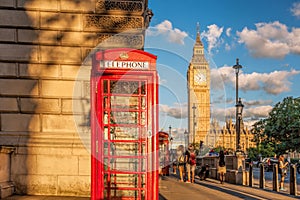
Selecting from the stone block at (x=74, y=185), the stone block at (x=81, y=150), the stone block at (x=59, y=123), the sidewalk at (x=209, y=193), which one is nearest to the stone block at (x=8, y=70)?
the stone block at (x=59, y=123)

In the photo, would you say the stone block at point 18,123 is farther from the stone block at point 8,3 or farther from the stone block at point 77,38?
the stone block at point 8,3

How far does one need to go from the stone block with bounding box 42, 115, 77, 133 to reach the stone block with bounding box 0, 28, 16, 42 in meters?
1.90

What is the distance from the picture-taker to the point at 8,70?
8.78m

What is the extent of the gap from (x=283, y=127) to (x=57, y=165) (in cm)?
3287

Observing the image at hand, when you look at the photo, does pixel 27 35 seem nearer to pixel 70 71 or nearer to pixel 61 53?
pixel 61 53

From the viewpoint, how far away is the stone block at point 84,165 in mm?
8586

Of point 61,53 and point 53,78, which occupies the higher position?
point 61,53

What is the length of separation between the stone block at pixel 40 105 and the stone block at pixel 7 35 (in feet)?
4.52

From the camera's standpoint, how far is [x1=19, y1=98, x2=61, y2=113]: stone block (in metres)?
8.73

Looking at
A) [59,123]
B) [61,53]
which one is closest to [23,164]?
[59,123]

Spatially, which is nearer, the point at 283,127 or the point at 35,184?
the point at 35,184

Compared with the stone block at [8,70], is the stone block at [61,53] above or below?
above

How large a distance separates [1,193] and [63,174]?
1367mm

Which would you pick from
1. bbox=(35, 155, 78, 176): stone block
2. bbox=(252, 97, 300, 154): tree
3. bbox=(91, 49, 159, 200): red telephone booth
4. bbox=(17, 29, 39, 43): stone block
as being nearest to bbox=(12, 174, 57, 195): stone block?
bbox=(35, 155, 78, 176): stone block
